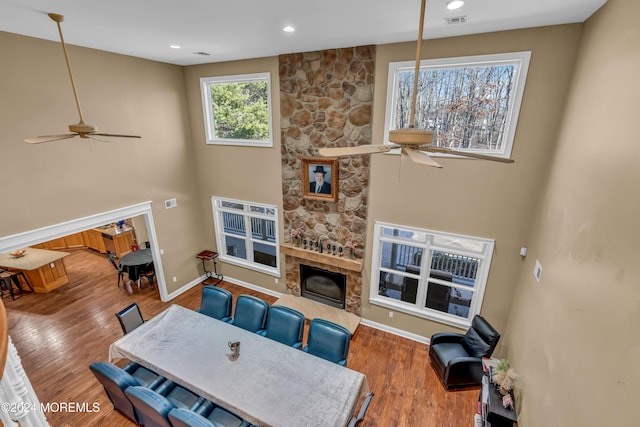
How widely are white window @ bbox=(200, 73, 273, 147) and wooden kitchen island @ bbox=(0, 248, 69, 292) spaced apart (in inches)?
202

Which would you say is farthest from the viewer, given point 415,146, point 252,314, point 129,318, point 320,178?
point 320,178

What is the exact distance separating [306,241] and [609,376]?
4.87 m

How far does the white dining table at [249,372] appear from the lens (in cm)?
323

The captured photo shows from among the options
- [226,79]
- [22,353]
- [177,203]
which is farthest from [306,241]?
[22,353]

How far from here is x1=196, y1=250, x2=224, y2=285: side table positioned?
7.41 m

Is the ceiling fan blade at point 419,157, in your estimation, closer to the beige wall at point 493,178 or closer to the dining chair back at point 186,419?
the beige wall at point 493,178

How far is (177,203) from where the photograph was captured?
6832 mm

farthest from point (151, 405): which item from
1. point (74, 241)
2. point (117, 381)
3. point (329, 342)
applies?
point (74, 241)

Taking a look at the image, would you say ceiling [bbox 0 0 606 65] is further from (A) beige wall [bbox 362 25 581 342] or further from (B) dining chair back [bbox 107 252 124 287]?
(B) dining chair back [bbox 107 252 124 287]

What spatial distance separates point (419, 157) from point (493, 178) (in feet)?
9.52

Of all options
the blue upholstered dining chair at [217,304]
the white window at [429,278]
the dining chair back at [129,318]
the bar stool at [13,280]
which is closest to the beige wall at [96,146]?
the dining chair back at [129,318]

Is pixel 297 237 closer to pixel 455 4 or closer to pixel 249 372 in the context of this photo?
pixel 249 372

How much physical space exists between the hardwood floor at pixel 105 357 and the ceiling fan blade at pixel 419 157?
12.8 feet

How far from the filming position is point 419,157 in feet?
7.02
